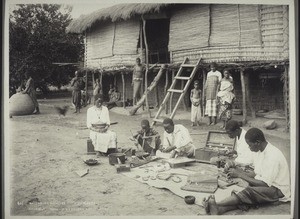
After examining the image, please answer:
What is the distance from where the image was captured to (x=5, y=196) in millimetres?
3818

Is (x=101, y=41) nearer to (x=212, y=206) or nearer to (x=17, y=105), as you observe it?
(x=17, y=105)

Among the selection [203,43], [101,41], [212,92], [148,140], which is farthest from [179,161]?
[101,41]

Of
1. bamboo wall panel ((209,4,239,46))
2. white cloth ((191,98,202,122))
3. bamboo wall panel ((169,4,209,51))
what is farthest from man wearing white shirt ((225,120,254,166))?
bamboo wall panel ((169,4,209,51))

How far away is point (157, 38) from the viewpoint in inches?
308

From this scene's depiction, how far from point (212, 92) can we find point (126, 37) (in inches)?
78.0

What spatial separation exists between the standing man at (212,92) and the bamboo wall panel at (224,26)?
47 centimetres

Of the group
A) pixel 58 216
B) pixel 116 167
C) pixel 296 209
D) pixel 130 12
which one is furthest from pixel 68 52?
pixel 296 209

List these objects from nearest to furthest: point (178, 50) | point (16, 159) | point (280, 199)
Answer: point (280, 199), point (16, 159), point (178, 50)

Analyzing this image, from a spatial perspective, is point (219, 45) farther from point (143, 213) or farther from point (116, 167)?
point (143, 213)

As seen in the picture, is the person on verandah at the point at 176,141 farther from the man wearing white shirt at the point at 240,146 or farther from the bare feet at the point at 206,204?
the bare feet at the point at 206,204

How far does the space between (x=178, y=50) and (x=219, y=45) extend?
98cm

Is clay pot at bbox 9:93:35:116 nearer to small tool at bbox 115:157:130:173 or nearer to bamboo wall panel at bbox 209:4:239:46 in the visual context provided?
small tool at bbox 115:157:130:173

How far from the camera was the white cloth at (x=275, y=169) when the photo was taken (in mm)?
3213


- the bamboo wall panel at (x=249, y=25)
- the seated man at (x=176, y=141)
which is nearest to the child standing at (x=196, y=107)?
the bamboo wall panel at (x=249, y=25)
